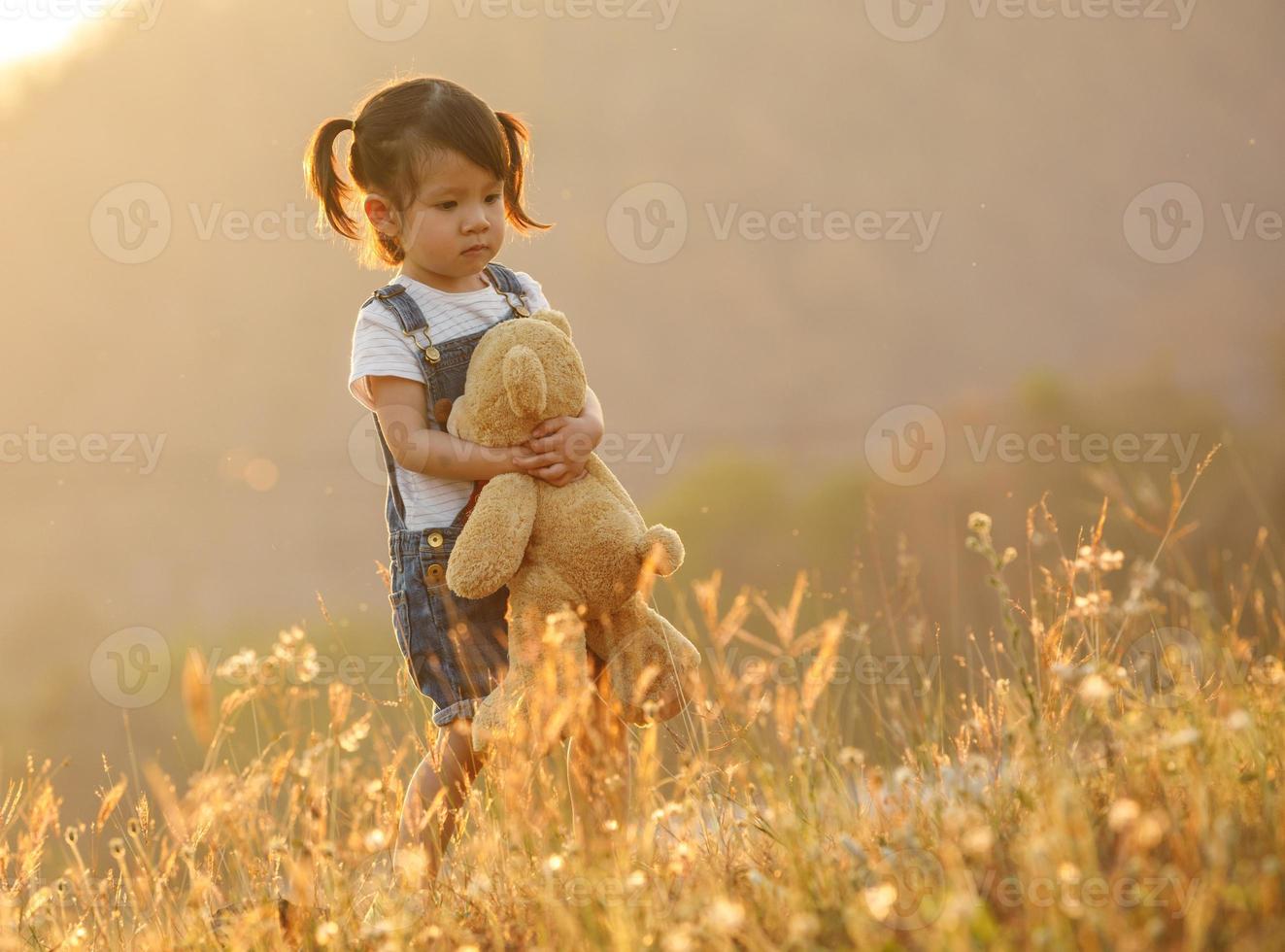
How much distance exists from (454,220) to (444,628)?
0.84 meters

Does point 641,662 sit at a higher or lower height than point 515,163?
lower

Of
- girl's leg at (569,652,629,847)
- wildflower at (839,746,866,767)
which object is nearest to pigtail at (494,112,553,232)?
girl's leg at (569,652,629,847)

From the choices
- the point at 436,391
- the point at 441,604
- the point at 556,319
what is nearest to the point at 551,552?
the point at 441,604

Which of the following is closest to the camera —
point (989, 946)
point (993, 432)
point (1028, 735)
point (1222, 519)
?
point (989, 946)

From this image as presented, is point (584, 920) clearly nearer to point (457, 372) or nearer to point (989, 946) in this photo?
point (989, 946)

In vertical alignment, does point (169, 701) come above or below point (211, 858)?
below

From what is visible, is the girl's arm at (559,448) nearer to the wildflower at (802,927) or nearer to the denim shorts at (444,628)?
the denim shorts at (444,628)

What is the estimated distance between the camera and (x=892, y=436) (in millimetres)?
6238

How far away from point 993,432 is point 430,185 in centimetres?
341

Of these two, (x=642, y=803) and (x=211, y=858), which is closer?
(x=642, y=803)

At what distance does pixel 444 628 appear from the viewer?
245cm

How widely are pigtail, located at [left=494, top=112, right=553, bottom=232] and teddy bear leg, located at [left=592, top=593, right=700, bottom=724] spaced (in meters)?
1.01

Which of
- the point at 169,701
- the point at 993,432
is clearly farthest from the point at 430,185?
the point at 169,701

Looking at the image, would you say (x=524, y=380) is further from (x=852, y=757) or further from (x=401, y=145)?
(x=852, y=757)
